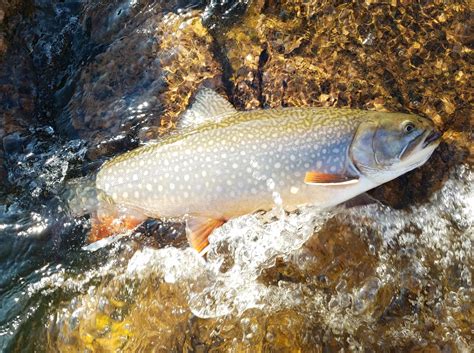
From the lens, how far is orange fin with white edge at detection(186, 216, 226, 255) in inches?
150

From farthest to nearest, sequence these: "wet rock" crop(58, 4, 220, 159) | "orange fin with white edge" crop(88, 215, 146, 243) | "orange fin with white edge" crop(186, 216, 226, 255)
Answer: "wet rock" crop(58, 4, 220, 159) → "orange fin with white edge" crop(88, 215, 146, 243) → "orange fin with white edge" crop(186, 216, 226, 255)

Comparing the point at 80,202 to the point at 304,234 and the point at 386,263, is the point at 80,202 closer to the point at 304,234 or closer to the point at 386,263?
the point at 304,234

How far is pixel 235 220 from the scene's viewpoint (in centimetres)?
389

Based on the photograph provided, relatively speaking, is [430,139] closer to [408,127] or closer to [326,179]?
[408,127]

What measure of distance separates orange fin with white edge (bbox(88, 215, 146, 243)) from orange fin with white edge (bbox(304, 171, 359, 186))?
4.79ft

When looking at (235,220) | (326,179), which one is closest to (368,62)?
(326,179)

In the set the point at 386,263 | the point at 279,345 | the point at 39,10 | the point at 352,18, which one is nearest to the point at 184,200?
the point at 279,345

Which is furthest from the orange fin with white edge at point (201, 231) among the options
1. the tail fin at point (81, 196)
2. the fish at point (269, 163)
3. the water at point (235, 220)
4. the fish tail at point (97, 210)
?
the tail fin at point (81, 196)

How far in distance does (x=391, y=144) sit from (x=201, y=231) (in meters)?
1.61

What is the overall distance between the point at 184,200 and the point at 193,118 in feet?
2.47

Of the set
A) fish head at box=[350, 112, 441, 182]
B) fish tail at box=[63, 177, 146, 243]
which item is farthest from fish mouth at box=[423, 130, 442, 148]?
fish tail at box=[63, 177, 146, 243]

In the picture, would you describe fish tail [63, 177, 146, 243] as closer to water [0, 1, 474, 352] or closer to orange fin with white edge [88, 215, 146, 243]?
orange fin with white edge [88, 215, 146, 243]

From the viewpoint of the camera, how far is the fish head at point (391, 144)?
3.53 m

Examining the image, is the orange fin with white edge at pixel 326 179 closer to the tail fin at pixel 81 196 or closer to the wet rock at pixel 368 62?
the wet rock at pixel 368 62
